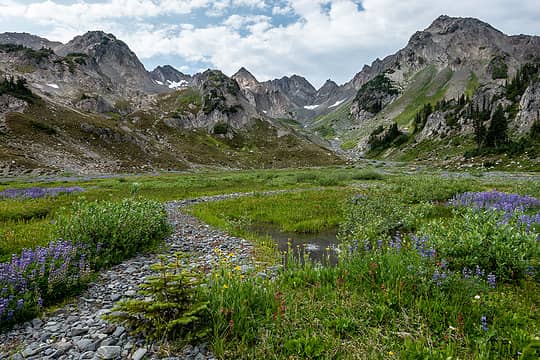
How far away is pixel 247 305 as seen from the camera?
17.8 ft

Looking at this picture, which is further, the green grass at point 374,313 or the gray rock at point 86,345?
the gray rock at point 86,345

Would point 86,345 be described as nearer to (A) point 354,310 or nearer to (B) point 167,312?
(B) point 167,312

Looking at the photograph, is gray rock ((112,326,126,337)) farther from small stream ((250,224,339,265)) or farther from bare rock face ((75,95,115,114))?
bare rock face ((75,95,115,114))

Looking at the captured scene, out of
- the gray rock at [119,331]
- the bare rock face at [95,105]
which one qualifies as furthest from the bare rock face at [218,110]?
the gray rock at [119,331]

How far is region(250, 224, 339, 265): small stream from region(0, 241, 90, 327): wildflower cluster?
6866mm

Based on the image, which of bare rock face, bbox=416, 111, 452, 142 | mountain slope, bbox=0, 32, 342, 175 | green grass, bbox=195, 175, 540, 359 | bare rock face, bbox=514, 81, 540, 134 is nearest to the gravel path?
green grass, bbox=195, 175, 540, 359

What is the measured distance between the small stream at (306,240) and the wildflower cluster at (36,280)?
6.87 m

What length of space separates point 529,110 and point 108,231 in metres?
116

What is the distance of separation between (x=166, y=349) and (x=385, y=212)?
11.9 metres

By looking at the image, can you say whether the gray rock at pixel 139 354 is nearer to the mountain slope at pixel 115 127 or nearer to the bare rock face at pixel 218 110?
the mountain slope at pixel 115 127

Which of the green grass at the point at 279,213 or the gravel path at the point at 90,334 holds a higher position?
the gravel path at the point at 90,334

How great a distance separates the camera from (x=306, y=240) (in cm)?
1354

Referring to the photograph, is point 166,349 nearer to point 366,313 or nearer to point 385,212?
point 366,313

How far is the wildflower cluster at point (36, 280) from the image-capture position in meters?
5.44
